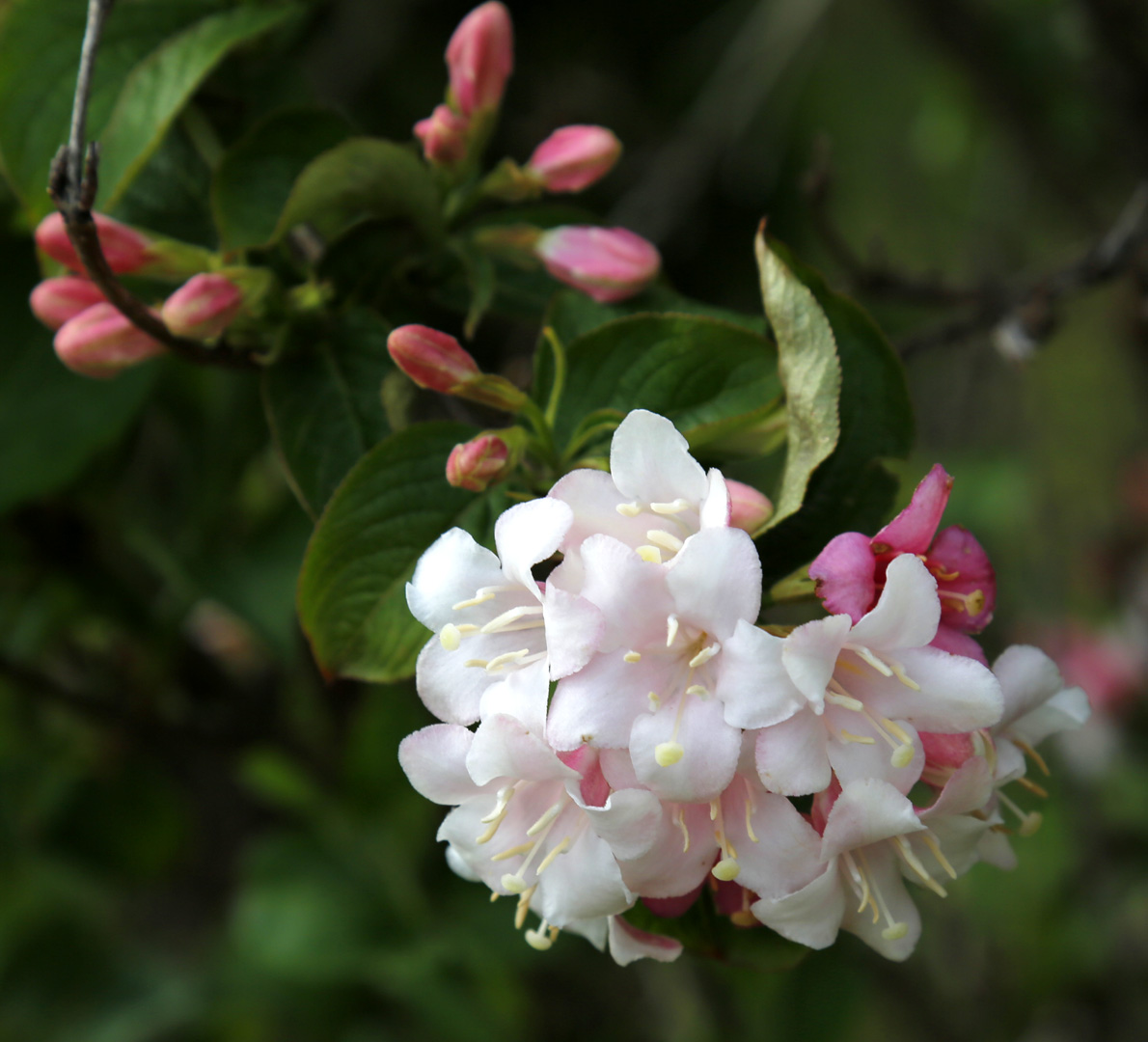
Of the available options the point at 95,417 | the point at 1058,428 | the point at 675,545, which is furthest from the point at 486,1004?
the point at 1058,428

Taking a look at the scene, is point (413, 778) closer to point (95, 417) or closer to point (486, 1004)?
point (95, 417)

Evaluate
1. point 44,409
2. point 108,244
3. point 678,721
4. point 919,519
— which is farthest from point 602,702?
point 44,409

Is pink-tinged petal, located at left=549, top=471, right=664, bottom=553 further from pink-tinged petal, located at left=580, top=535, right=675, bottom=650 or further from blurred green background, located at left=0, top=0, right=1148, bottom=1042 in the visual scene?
blurred green background, located at left=0, top=0, right=1148, bottom=1042

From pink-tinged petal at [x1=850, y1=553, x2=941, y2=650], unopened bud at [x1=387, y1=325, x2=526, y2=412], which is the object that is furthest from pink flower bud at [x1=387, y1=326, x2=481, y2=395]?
pink-tinged petal at [x1=850, y1=553, x2=941, y2=650]

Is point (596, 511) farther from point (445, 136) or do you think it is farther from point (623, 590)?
point (445, 136)

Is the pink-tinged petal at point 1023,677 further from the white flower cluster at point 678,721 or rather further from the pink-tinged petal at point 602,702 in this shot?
the pink-tinged petal at point 602,702
